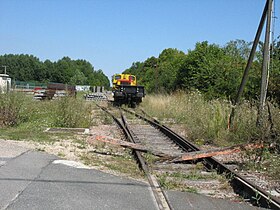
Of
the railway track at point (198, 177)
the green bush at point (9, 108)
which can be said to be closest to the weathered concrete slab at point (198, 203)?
the railway track at point (198, 177)

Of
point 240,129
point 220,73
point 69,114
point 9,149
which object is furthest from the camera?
point 220,73

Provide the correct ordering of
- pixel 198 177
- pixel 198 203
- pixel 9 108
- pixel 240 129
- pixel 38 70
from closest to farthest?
pixel 198 203, pixel 198 177, pixel 240 129, pixel 9 108, pixel 38 70

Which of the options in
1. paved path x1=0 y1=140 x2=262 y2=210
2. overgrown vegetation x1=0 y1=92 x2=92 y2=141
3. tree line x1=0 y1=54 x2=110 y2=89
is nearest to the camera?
paved path x1=0 y1=140 x2=262 y2=210

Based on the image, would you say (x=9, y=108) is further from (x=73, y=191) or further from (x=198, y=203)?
(x=198, y=203)

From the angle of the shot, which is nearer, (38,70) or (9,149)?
(9,149)

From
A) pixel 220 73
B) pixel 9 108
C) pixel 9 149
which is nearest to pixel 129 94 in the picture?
pixel 220 73

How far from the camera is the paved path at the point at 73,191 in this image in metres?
5.08

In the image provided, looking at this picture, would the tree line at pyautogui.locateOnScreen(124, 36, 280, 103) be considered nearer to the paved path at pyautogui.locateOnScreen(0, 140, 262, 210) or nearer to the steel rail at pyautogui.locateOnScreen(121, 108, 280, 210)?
the steel rail at pyautogui.locateOnScreen(121, 108, 280, 210)

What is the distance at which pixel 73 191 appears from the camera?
18.6 ft

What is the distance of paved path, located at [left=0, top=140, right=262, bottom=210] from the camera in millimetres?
5078

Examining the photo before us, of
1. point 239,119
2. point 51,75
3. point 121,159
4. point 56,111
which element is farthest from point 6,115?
point 51,75

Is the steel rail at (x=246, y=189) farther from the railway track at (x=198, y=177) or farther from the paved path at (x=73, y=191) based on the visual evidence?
the paved path at (x=73, y=191)

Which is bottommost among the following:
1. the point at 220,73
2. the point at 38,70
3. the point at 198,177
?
the point at 198,177

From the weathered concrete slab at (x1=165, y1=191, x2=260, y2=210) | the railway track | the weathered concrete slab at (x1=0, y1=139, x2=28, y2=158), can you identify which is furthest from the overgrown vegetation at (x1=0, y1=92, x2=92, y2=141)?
the weathered concrete slab at (x1=165, y1=191, x2=260, y2=210)
